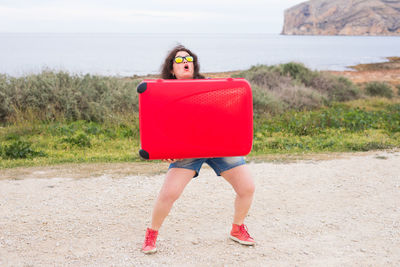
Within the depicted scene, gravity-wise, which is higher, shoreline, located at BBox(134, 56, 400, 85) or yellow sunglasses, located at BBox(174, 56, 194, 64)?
yellow sunglasses, located at BBox(174, 56, 194, 64)

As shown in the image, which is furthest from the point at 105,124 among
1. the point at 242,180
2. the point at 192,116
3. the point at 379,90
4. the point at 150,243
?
the point at 379,90

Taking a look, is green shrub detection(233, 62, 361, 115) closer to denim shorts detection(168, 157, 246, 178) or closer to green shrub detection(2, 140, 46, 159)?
green shrub detection(2, 140, 46, 159)

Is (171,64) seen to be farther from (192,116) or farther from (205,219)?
(205,219)

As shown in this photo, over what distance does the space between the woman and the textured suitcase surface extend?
0.35m

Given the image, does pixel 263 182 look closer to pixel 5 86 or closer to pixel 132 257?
pixel 132 257

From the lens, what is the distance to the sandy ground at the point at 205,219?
11.3 ft

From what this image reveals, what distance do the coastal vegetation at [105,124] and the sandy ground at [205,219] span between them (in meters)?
1.64

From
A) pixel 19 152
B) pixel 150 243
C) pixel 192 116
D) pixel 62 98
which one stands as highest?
pixel 192 116

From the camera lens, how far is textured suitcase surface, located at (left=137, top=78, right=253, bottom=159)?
2.75 m

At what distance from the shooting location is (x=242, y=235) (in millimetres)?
3672

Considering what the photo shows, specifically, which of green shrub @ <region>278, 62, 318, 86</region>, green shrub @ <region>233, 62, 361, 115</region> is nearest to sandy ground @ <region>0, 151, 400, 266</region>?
green shrub @ <region>233, 62, 361, 115</region>

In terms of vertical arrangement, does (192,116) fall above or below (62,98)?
above

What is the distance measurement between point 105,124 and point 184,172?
793 cm

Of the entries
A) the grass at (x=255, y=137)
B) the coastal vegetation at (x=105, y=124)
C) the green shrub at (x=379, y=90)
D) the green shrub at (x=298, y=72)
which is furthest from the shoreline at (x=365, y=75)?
the grass at (x=255, y=137)
